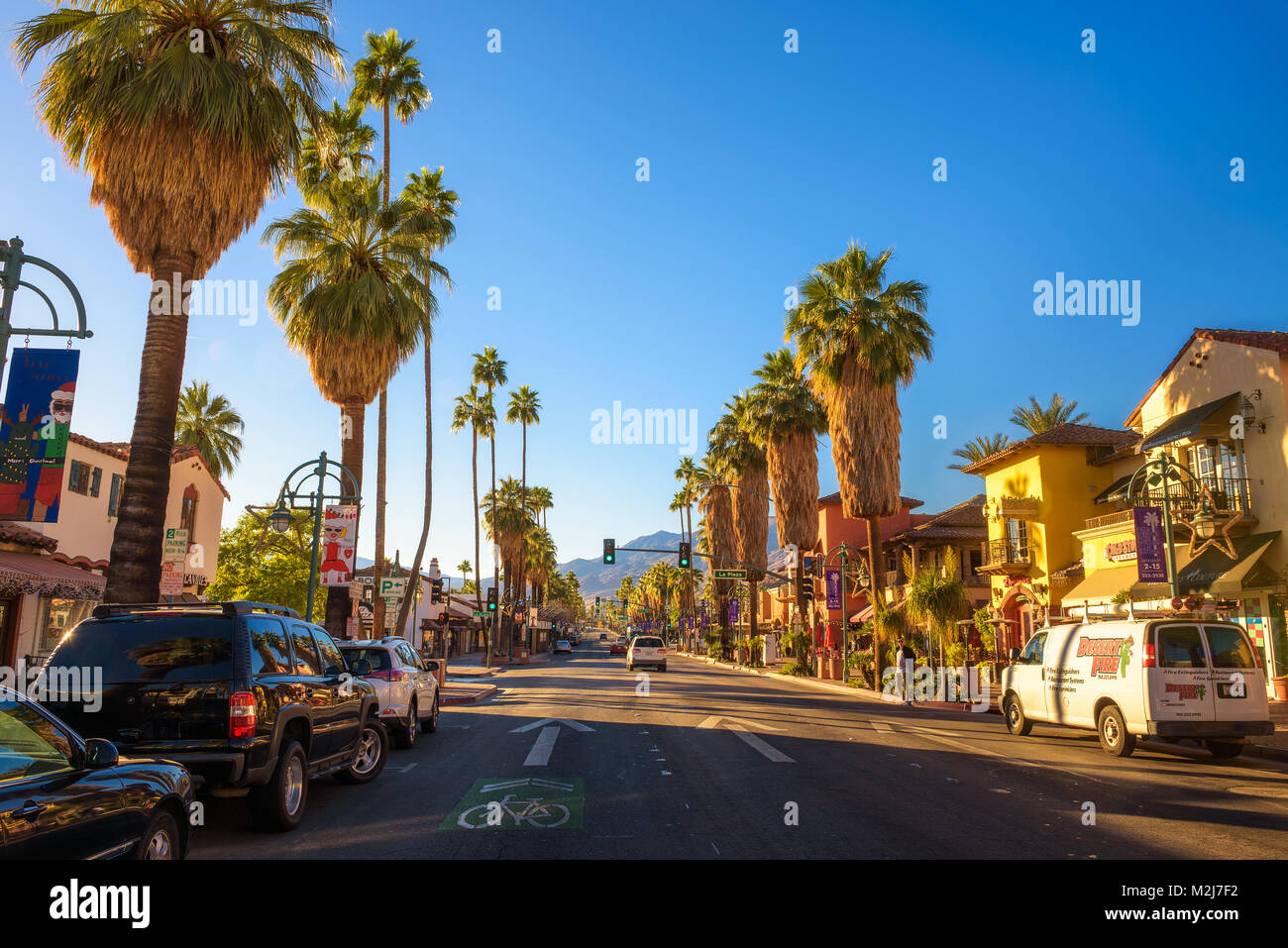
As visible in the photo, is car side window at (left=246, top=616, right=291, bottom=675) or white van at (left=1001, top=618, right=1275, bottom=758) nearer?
car side window at (left=246, top=616, right=291, bottom=675)

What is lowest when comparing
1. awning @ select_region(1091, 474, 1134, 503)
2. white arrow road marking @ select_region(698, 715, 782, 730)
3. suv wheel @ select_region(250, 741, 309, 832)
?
white arrow road marking @ select_region(698, 715, 782, 730)

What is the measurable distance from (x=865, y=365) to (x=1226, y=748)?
743 inches

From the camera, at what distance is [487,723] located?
1811cm

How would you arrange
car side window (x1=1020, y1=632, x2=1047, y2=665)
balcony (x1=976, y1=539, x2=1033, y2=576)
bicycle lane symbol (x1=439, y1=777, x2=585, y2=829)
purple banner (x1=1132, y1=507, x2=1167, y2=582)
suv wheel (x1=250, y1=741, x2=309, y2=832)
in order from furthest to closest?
balcony (x1=976, y1=539, x2=1033, y2=576) → purple banner (x1=1132, y1=507, x2=1167, y2=582) → car side window (x1=1020, y1=632, x2=1047, y2=665) → bicycle lane symbol (x1=439, y1=777, x2=585, y2=829) → suv wheel (x1=250, y1=741, x2=309, y2=832)

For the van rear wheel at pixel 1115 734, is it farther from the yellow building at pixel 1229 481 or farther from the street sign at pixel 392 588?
the street sign at pixel 392 588

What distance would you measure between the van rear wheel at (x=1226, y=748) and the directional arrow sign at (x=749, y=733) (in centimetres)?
727

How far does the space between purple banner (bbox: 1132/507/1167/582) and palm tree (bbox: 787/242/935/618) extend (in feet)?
35.2

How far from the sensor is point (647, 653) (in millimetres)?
44312

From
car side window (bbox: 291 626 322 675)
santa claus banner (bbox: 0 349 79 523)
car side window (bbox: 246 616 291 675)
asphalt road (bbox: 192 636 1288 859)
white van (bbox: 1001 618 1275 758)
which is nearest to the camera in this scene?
asphalt road (bbox: 192 636 1288 859)

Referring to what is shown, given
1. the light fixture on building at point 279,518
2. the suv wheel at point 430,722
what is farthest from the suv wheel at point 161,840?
the light fixture on building at point 279,518

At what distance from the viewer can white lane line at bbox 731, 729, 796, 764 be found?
12.2 m

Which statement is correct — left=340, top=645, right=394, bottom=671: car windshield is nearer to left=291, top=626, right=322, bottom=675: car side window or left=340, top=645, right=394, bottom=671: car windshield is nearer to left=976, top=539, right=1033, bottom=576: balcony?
left=291, top=626, right=322, bottom=675: car side window

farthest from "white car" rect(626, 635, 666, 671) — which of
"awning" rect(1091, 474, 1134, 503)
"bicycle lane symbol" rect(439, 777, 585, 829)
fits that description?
"bicycle lane symbol" rect(439, 777, 585, 829)
